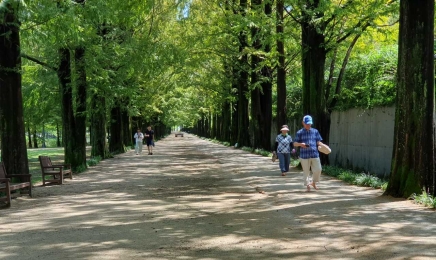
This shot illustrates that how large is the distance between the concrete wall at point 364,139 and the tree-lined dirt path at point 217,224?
152 inches

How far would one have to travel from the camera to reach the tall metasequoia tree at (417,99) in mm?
9297

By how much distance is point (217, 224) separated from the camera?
747 cm

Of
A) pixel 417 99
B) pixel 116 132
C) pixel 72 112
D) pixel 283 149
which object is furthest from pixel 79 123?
pixel 417 99

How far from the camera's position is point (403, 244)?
5.93m

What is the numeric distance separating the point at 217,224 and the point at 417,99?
16.6 feet

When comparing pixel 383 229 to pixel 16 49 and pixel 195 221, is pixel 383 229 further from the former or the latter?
pixel 16 49

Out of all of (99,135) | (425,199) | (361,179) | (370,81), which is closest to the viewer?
(425,199)

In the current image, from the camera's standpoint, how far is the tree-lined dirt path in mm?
5781

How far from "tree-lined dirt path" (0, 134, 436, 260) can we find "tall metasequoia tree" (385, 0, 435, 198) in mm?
725

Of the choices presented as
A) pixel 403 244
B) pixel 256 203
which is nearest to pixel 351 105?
pixel 256 203

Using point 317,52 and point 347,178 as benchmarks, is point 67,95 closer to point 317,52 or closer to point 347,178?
point 317,52

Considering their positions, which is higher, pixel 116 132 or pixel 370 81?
pixel 370 81

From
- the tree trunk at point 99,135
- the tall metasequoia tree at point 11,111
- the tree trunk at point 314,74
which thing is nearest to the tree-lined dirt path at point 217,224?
the tall metasequoia tree at point 11,111

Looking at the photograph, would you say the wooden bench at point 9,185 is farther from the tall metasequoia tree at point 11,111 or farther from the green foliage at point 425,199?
the green foliage at point 425,199
